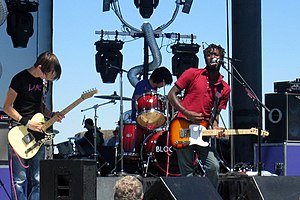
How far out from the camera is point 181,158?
7.25 m

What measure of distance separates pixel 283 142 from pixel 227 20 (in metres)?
2.89

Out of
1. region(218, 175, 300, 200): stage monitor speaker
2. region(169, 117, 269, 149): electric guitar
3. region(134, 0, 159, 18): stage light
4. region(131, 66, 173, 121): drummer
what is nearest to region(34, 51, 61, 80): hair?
region(169, 117, 269, 149): electric guitar

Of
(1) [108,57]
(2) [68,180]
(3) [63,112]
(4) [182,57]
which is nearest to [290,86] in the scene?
(3) [63,112]

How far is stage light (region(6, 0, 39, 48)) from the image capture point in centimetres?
1066

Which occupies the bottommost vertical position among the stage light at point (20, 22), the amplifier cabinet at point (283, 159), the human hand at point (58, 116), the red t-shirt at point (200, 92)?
the amplifier cabinet at point (283, 159)

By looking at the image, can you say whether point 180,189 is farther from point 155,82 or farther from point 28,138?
point 155,82

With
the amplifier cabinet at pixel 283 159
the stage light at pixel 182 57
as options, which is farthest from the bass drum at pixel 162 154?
the stage light at pixel 182 57

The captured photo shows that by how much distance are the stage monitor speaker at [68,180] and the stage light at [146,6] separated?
26.1 ft

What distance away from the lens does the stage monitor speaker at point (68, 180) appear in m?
5.45

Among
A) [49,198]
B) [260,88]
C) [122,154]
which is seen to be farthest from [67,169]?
[260,88]

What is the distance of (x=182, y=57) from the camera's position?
14.4 metres

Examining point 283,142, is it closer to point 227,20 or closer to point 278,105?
point 278,105

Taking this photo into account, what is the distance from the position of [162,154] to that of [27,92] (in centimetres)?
372

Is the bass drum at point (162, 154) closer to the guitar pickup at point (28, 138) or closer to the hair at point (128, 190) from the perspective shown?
the guitar pickup at point (28, 138)
